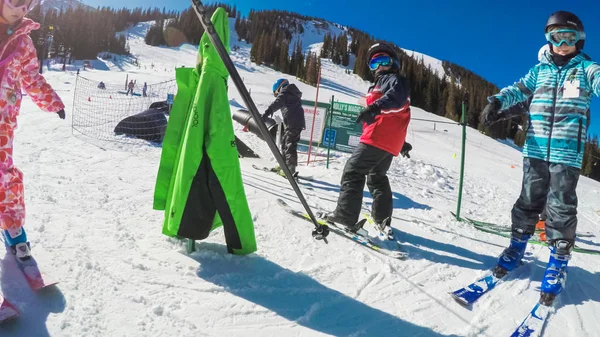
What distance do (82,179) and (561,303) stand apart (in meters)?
4.29

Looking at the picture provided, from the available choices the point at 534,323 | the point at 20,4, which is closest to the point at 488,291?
the point at 534,323

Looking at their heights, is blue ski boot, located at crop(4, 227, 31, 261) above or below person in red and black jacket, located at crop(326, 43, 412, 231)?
below

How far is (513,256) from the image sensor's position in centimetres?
267

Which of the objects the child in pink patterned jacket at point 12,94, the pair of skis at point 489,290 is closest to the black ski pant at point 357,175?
the pair of skis at point 489,290

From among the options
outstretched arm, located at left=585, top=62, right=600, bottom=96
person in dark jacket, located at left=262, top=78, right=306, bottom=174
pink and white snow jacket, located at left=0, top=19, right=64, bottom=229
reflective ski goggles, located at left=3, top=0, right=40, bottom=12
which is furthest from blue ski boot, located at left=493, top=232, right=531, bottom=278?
person in dark jacket, located at left=262, top=78, right=306, bottom=174

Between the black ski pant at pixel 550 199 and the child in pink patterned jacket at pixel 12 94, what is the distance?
3.31 m

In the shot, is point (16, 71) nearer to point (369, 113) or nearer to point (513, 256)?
point (369, 113)

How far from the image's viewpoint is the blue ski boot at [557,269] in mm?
2248

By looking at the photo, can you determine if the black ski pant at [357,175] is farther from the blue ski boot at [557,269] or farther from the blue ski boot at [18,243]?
the blue ski boot at [18,243]

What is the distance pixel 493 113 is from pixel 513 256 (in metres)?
1.15

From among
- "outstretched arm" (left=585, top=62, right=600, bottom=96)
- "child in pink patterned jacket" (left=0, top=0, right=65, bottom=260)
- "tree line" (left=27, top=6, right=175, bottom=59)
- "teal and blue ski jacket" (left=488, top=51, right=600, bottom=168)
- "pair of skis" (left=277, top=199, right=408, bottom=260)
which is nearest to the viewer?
"child in pink patterned jacket" (left=0, top=0, right=65, bottom=260)

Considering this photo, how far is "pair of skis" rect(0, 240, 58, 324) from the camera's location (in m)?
1.39

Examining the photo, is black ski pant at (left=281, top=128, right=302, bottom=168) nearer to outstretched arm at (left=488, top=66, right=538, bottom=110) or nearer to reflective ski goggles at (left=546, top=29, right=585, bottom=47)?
outstretched arm at (left=488, top=66, right=538, bottom=110)

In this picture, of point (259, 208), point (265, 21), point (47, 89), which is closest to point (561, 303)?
point (259, 208)
